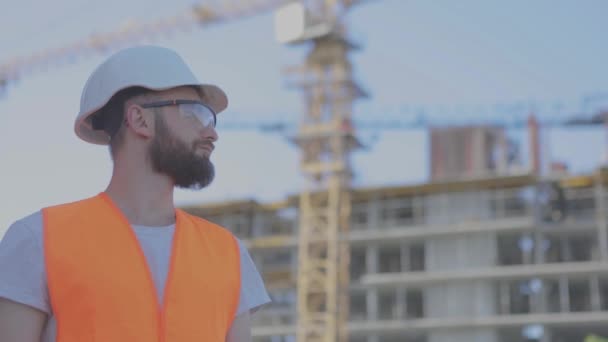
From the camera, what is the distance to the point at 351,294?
63406mm

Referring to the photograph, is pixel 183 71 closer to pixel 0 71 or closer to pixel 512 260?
pixel 512 260

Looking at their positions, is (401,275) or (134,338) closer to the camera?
(134,338)

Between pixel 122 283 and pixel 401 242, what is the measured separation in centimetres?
5999

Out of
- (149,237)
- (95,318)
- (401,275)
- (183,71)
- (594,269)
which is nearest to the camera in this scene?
(95,318)

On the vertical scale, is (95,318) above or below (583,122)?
below

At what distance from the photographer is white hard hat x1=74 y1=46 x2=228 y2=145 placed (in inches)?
117

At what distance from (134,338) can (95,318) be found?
4.2 inches

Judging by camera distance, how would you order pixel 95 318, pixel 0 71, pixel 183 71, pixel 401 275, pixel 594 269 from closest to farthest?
pixel 95 318 → pixel 183 71 → pixel 594 269 → pixel 401 275 → pixel 0 71

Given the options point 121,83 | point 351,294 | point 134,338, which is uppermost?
point 351,294

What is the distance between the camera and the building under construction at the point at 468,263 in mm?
57625

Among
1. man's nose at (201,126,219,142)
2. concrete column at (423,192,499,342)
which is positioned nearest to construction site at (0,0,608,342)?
concrete column at (423,192,499,342)

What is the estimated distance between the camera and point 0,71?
6888 centimetres

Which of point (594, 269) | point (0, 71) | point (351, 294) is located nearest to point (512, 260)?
point (594, 269)

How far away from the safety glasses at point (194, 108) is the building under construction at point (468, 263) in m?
51.8
